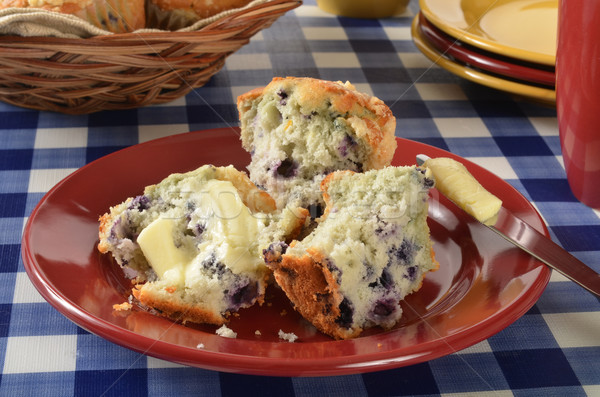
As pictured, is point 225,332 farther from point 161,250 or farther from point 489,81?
point 489,81

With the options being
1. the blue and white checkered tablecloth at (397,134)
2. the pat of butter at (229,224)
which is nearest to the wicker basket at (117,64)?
the blue and white checkered tablecloth at (397,134)

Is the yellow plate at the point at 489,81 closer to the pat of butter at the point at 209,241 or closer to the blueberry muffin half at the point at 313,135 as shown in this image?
the blueberry muffin half at the point at 313,135

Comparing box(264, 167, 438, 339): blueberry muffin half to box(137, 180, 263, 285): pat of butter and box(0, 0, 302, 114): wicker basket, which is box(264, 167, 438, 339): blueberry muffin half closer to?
box(137, 180, 263, 285): pat of butter

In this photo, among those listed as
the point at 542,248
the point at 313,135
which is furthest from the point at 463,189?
the point at 313,135

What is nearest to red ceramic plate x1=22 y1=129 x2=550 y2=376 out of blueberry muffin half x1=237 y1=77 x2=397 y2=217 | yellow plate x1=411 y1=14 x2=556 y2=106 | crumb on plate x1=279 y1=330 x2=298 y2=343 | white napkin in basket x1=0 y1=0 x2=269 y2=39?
crumb on plate x1=279 y1=330 x2=298 y2=343

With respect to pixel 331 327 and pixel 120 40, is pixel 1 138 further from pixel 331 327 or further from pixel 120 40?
pixel 331 327
